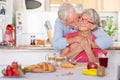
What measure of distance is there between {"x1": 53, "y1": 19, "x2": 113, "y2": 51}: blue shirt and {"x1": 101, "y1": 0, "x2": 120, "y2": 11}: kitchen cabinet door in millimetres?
2692

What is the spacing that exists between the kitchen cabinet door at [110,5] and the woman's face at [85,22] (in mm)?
2808

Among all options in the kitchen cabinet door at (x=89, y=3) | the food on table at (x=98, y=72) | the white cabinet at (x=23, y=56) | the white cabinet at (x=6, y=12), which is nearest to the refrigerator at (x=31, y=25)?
the white cabinet at (x=6, y=12)

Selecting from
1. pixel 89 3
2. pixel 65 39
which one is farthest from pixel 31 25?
pixel 65 39

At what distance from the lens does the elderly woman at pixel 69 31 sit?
208 cm

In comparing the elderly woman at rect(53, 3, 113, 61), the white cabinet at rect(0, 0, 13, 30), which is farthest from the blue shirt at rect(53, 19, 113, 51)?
the white cabinet at rect(0, 0, 13, 30)

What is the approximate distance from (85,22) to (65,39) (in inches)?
8.3

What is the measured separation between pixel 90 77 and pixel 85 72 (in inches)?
3.8

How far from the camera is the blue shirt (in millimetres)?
2221

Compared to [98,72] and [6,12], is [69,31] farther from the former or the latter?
[6,12]

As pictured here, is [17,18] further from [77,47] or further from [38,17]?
[77,47]

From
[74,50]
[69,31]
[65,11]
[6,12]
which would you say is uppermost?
[6,12]

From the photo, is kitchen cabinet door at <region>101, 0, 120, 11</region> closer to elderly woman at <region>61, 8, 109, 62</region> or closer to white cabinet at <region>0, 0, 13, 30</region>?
white cabinet at <region>0, 0, 13, 30</region>

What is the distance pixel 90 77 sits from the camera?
1469mm

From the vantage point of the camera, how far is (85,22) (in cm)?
211
